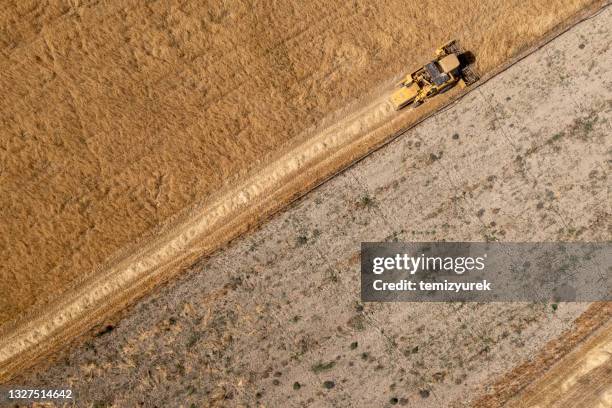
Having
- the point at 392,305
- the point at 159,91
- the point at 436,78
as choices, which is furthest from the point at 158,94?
the point at 392,305

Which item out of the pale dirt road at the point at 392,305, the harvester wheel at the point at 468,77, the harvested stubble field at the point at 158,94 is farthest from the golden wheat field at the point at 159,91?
the pale dirt road at the point at 392,305

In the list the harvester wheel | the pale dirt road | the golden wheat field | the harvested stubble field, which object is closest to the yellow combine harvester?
the harvester wheel

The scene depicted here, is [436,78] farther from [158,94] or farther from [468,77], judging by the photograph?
[158,94]

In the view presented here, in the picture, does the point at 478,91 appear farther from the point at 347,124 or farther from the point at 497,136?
the point at 347,124

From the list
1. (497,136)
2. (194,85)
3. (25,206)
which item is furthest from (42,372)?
(497,136)

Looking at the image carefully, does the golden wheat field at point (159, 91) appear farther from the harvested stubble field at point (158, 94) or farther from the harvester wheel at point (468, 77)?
the harvester wheel at point (468, 77)

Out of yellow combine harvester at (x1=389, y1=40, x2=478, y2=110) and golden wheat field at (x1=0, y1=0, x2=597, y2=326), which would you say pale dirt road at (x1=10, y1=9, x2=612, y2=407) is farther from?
golden wheat field at (x1=0, y1=0, x2=597, y2=326)
